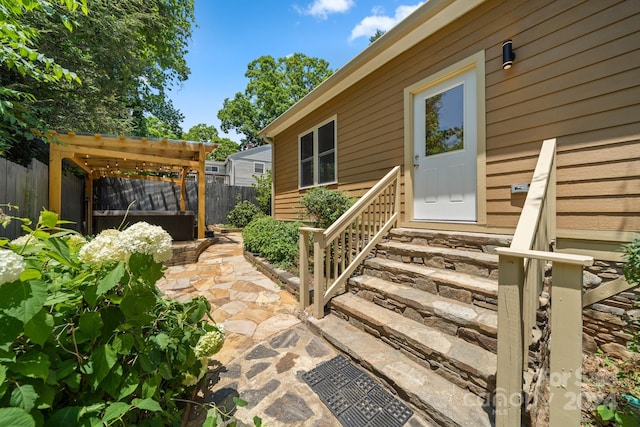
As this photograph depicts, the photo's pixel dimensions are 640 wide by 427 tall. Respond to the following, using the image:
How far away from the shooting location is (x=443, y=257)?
274 centimetres

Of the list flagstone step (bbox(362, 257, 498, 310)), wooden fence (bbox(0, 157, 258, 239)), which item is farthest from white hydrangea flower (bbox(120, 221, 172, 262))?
flagstone step (bbox(362, 257, 498, 310))

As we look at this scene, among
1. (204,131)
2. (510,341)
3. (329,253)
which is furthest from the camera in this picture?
(204,131)

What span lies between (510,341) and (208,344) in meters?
1.72

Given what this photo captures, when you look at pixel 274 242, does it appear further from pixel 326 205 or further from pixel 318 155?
pixel 318 155

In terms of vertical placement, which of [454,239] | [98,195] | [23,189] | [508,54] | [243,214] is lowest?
[454,239]

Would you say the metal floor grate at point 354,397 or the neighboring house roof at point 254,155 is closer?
the metal floor grate at point 354,397

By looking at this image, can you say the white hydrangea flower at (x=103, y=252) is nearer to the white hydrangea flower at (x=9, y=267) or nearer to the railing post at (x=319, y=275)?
the white hydrangea flower at (x=9, y=267)

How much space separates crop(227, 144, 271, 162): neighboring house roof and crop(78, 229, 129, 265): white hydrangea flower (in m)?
16.8

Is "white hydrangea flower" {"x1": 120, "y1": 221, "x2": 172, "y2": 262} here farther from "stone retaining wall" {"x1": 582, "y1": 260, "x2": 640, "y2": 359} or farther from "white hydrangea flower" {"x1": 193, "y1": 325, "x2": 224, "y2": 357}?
"stone retaining wall" {"x1": 582, "y1": 260, "x2": 640, "y2": 359}

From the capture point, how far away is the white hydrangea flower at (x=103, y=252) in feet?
3.43

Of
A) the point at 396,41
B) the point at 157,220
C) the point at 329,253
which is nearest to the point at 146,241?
the point at 329,253

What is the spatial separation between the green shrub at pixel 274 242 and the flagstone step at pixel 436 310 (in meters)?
1.91

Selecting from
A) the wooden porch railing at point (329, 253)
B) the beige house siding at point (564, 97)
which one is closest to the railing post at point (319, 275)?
the wooden porch railing at point (329, 253)

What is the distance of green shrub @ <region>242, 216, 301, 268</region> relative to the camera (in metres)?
4.54
